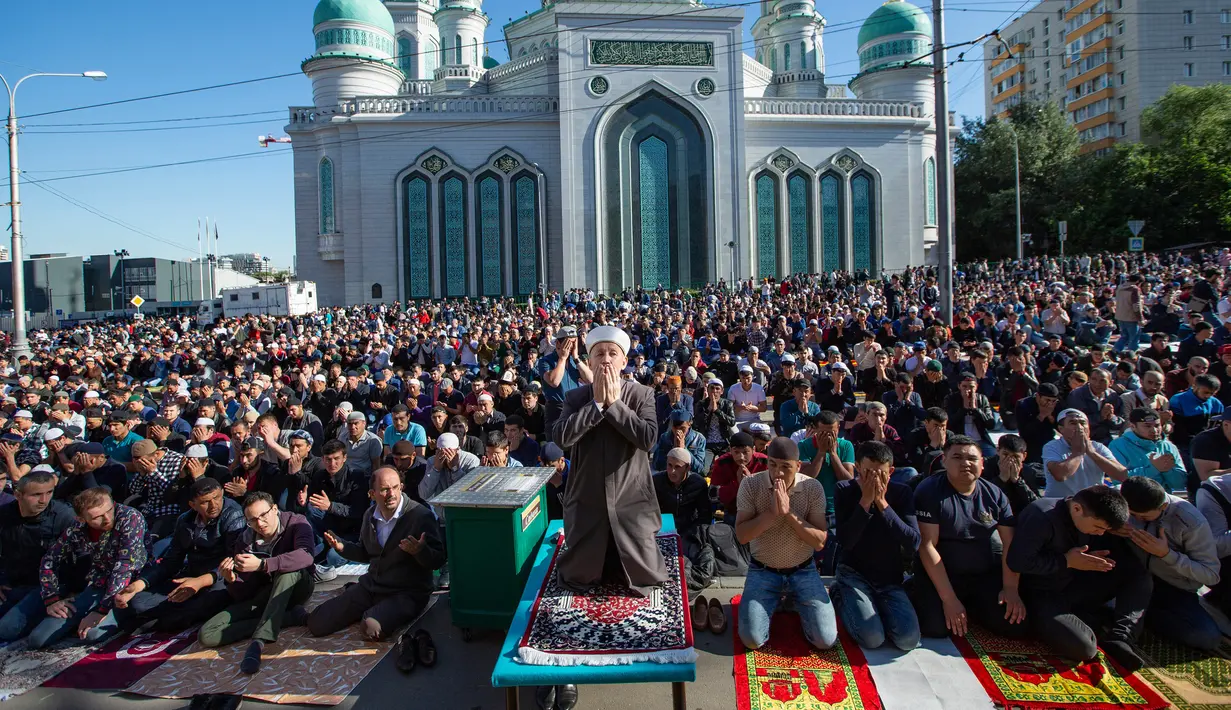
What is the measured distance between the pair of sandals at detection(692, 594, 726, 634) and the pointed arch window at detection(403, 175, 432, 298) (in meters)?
25.8

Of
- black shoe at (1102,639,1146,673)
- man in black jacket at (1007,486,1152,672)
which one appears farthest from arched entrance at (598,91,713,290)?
black shoe at (1102,639,1146,673)

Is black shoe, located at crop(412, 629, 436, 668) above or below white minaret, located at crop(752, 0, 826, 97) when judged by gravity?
below

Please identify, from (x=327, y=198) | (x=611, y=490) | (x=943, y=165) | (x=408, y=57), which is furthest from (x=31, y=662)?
(x=408, y=57)

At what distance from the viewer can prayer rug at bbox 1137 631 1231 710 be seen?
11.6 ft

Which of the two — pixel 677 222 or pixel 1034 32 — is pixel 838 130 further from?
pixel 1034 32

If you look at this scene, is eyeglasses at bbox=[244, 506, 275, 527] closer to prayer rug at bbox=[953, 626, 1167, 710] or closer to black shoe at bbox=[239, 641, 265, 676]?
black shoe at bbox=[239, 641, 265, 676]

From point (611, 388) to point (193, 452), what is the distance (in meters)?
4.29

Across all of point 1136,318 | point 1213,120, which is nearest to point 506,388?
point 1136,318

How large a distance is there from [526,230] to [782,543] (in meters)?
26.0

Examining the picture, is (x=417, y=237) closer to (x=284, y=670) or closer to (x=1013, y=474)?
(x=284, y=670)

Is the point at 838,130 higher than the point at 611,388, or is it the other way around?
the point at 838,130

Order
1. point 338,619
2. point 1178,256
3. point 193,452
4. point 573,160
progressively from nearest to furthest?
point 338,619 → point 193,452 → point 1178,256 → point 573,160

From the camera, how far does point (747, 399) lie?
812cm

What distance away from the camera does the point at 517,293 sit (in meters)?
29.2
